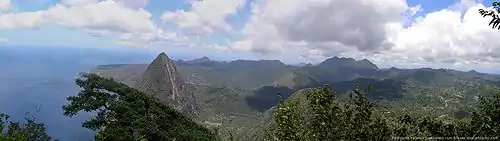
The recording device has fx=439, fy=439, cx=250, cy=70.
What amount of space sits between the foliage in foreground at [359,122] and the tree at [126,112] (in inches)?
833

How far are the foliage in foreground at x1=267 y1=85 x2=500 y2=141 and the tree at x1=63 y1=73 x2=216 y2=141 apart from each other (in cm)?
2116

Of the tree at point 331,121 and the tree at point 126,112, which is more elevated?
the tree at point 331,121

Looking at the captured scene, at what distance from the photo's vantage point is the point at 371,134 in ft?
27.1

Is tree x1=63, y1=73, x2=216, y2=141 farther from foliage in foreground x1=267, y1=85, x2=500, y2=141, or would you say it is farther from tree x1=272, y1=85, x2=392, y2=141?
foliage in foreground x1=267, y1=85, x2=500, y2=141

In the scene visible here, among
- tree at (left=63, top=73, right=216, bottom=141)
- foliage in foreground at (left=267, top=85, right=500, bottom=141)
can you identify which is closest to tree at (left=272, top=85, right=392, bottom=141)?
foliage in foreground at (left=267, top=85, right=500, bottom=141)

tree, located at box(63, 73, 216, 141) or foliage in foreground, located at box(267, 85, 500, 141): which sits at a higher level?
foliage in foreground, located at box(267, 85, 500, 141)

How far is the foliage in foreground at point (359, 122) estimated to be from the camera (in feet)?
25.6

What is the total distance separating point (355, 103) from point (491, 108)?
2.41 meters

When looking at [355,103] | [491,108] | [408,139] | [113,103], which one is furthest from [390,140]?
[113,103]

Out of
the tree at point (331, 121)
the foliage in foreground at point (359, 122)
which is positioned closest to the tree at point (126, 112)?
the tree at point (331, 121)

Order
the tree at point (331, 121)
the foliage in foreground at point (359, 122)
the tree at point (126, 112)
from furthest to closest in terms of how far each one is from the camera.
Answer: the tree at point (126, 112) → the tree at point (331, 121) → the foliage in foreground at point (359, 122)

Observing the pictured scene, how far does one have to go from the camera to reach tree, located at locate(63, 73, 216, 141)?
102 feet

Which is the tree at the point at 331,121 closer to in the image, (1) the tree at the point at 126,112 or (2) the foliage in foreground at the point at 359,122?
(2) the foliage in foreground at the point at 359,122

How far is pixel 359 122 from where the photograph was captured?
8.47 meters
